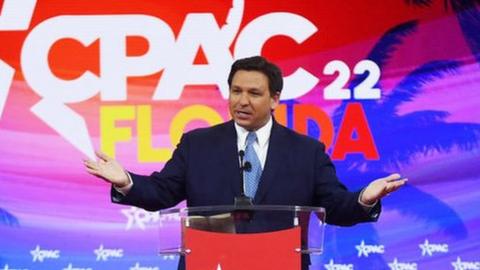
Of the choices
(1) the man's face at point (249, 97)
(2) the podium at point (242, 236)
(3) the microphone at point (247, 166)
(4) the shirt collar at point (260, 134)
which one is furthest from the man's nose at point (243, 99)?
(2) the podium at point (242, 236)

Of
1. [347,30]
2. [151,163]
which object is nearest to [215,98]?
[151,163]

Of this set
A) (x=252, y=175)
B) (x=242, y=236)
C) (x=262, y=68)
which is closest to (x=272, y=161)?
(x=252, y=175)

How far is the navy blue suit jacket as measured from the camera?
2971 millimetres

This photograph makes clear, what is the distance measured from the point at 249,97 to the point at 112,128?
2.13m

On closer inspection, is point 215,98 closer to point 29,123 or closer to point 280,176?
point 29,123

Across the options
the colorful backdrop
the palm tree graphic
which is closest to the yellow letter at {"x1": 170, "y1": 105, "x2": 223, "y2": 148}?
the colorful backdrop

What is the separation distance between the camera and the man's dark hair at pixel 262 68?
3.08 meters

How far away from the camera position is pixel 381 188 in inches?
106

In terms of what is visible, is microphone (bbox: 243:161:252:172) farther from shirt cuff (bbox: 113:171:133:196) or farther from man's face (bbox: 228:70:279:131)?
shirt cuff (bbox: 113:171:133:196)

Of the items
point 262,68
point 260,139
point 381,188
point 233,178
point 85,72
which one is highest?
point 85,72

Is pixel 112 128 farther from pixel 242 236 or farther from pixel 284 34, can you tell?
pixel 242 236

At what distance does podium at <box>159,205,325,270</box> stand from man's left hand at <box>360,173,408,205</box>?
253 millimetres

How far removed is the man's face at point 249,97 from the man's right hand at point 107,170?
45cm

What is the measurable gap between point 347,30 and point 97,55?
1357 mm
